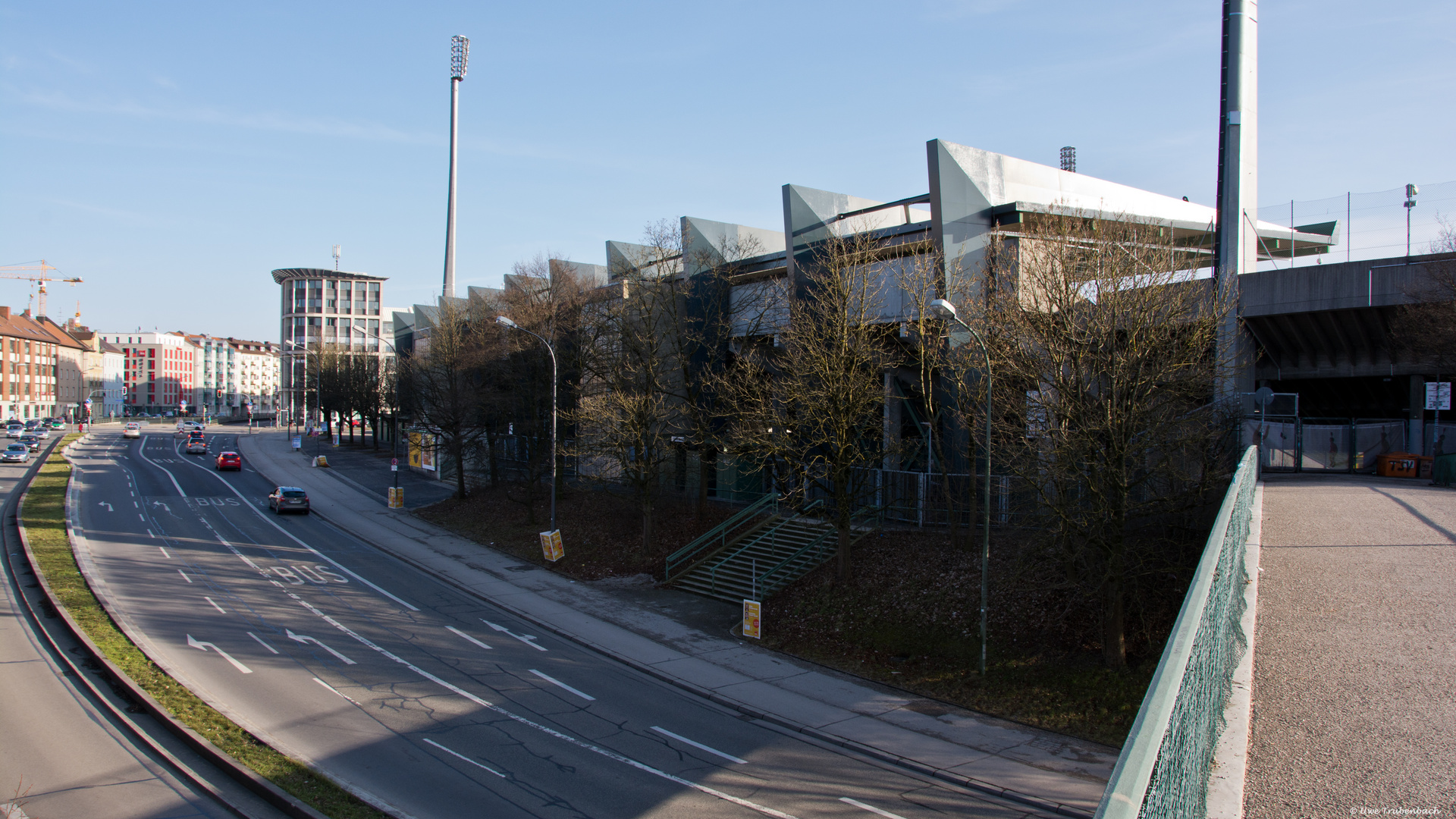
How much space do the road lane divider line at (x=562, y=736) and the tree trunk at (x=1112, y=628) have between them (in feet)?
25.7

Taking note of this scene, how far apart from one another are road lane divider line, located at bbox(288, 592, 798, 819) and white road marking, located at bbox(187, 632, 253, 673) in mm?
2538

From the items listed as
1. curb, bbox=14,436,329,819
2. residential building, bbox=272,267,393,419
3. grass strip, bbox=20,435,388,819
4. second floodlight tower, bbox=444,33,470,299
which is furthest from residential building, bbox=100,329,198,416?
curb, bbox=14,436,329,819

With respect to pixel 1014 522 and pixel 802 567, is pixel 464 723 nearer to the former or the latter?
pixel 802 567

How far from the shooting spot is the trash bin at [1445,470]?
→ 21.2 m

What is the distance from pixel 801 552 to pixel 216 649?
1458 cm

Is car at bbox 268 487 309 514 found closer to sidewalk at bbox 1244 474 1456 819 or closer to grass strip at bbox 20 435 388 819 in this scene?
grass strip at bbox 20 435 388 819

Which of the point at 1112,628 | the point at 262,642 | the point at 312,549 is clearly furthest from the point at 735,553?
the point at 312,549

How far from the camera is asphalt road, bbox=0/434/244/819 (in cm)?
979

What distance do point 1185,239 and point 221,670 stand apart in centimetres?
3114

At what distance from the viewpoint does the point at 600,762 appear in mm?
12062

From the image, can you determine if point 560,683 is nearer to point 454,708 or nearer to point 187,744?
point 454,708

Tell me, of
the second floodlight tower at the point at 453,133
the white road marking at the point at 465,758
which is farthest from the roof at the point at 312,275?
the white road marking at the point at 465,758

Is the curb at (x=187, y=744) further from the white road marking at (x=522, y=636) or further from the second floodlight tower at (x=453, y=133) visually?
the second floodlight tower at (x=453, y=133)

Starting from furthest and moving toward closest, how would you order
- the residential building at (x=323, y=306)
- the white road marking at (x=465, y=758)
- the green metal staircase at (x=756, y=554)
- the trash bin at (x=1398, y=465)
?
the residential building at (x=323, y=306), the trash bin at (x=1398, y=465), the green metal staircase at (x=756, y=554), the white road marking at (x=465, y=758)
